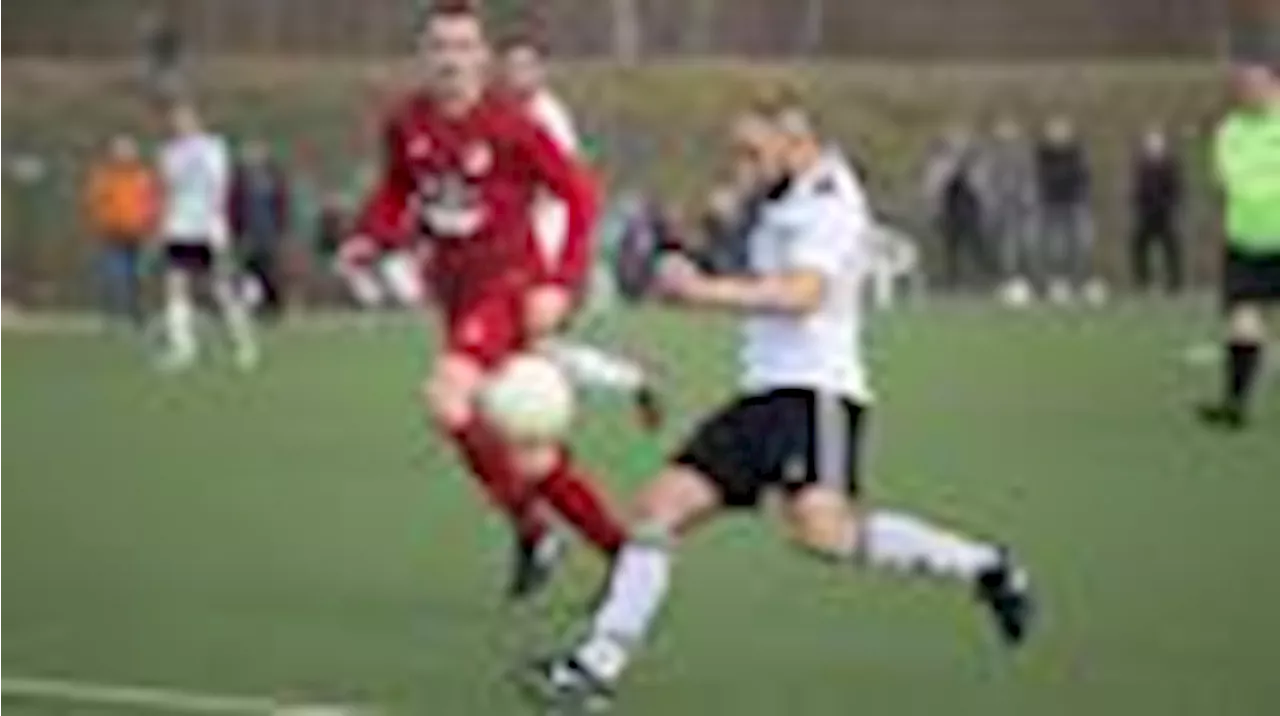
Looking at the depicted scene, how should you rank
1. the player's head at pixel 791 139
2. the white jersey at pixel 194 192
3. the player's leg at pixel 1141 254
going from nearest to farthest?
the player's head at pixel 791 139
the white jersey at pixel 194 192
the player's leg at pixel 1141 254

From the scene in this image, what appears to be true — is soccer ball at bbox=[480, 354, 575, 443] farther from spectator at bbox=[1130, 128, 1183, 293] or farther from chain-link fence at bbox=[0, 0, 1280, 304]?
chain-link fence at bbox=[0, 0, 1280, 304]

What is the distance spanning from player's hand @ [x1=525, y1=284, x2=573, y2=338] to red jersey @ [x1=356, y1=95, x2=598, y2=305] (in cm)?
8

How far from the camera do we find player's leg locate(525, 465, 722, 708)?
39.8 feet

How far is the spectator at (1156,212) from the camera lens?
160ft

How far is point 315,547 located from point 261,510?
175cm

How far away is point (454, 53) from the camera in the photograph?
14.5m

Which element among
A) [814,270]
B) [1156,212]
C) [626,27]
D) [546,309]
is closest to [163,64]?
[626,27]

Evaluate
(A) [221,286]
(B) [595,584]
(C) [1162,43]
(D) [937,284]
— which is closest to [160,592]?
(B) [595,584]

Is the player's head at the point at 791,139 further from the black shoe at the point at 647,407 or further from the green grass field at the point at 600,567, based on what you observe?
the black shoe at the point at 647,407

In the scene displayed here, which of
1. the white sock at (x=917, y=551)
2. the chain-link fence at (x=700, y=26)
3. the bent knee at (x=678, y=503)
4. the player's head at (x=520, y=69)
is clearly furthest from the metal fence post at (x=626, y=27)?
the bent knee at (x=678, y=503)

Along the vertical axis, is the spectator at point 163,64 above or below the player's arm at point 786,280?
below

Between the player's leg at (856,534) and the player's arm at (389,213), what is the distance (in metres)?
2.61

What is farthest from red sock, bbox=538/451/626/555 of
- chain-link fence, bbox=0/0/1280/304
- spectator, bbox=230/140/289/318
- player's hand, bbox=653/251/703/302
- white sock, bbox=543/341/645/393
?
chain-link fence, bbox=0/0/1280/304

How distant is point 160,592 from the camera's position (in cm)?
1554
